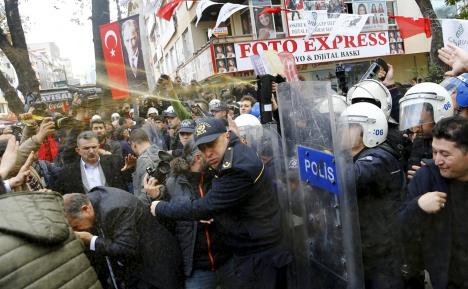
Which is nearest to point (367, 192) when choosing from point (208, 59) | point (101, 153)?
point (101, 153)

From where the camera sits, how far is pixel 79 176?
4.10 metres

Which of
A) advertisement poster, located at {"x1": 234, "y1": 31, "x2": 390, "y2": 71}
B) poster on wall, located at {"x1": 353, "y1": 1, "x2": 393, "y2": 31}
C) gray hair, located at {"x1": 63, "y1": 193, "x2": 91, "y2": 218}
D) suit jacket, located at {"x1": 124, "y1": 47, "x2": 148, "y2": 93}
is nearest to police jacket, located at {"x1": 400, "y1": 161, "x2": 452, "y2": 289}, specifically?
gray hair, located at {"x1": 63, "y1": 193, "x2": 91, "y2": 218}

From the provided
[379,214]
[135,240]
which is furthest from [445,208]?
[135,240]

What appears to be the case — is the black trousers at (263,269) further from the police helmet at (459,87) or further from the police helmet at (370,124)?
the police helmet at (459,87)

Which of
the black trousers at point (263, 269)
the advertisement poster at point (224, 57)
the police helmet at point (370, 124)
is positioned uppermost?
the advertisement poster at point (224, 57)

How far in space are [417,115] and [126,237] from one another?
7.22ft

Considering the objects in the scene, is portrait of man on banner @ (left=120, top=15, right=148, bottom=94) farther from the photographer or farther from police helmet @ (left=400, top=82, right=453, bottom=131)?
police helmet @ (left=400, top=82, right=453, bottom=131)

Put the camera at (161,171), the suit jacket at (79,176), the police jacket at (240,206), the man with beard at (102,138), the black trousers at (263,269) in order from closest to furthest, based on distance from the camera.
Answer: the police jacket at (240,206), the black trousers at (263,269), the camera at (161,171), the suit jacket at (79,176), the man with beard at (102,138)

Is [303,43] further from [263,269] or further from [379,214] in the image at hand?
[263,269]

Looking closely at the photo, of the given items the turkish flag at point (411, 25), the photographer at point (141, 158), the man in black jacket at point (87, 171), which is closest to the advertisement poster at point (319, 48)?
the turkish flag at point (411, 25)

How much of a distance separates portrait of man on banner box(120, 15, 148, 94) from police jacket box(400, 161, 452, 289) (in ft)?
17.0

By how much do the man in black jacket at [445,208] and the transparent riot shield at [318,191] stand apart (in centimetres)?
34

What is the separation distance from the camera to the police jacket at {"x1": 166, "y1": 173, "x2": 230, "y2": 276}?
111 inches

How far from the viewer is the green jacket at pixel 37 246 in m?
1.63
